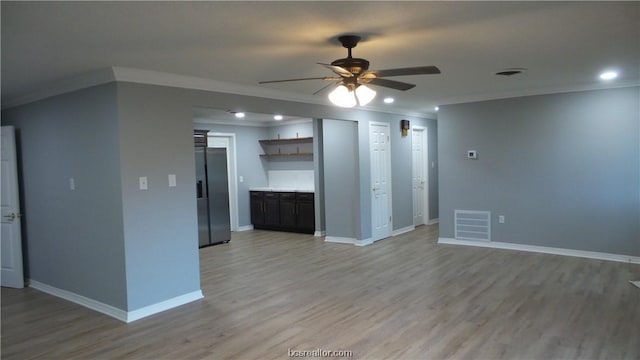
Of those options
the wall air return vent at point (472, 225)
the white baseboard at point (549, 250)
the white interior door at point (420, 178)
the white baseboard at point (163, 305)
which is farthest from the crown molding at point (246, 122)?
the white baseboard at point (163, 305)

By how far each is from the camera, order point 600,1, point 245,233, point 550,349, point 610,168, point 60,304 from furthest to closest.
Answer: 1. point 245,233
2. point 610,168
3. point 60,304
4. point 550,349
5. point 600,1

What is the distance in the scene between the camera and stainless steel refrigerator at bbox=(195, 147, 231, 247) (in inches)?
278

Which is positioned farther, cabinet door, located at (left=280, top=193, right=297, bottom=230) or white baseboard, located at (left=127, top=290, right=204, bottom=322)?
cabinet door, located at (left=280, top=193, right=297, bottom=230)

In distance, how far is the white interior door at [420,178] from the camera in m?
8.50

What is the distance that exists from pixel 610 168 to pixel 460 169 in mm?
1932

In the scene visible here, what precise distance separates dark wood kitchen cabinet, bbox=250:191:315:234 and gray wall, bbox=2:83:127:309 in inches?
164

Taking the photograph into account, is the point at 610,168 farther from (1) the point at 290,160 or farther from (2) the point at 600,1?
(1) the point at 290,160

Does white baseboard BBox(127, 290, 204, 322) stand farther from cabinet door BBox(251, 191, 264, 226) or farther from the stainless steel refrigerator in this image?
cabinet door BBox(251, 191, 264, 226)

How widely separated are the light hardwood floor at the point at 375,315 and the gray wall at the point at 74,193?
33 cm

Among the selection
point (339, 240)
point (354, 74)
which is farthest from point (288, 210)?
point (354, 74)

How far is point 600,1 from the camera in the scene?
7.90 feet

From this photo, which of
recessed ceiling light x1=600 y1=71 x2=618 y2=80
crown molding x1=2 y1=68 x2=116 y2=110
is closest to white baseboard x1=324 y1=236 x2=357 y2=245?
recessed ceiling light x1=600 y1=71 x2=618 y2=80

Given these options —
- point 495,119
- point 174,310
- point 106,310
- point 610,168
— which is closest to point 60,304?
point 106,310

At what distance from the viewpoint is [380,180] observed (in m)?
7.25
